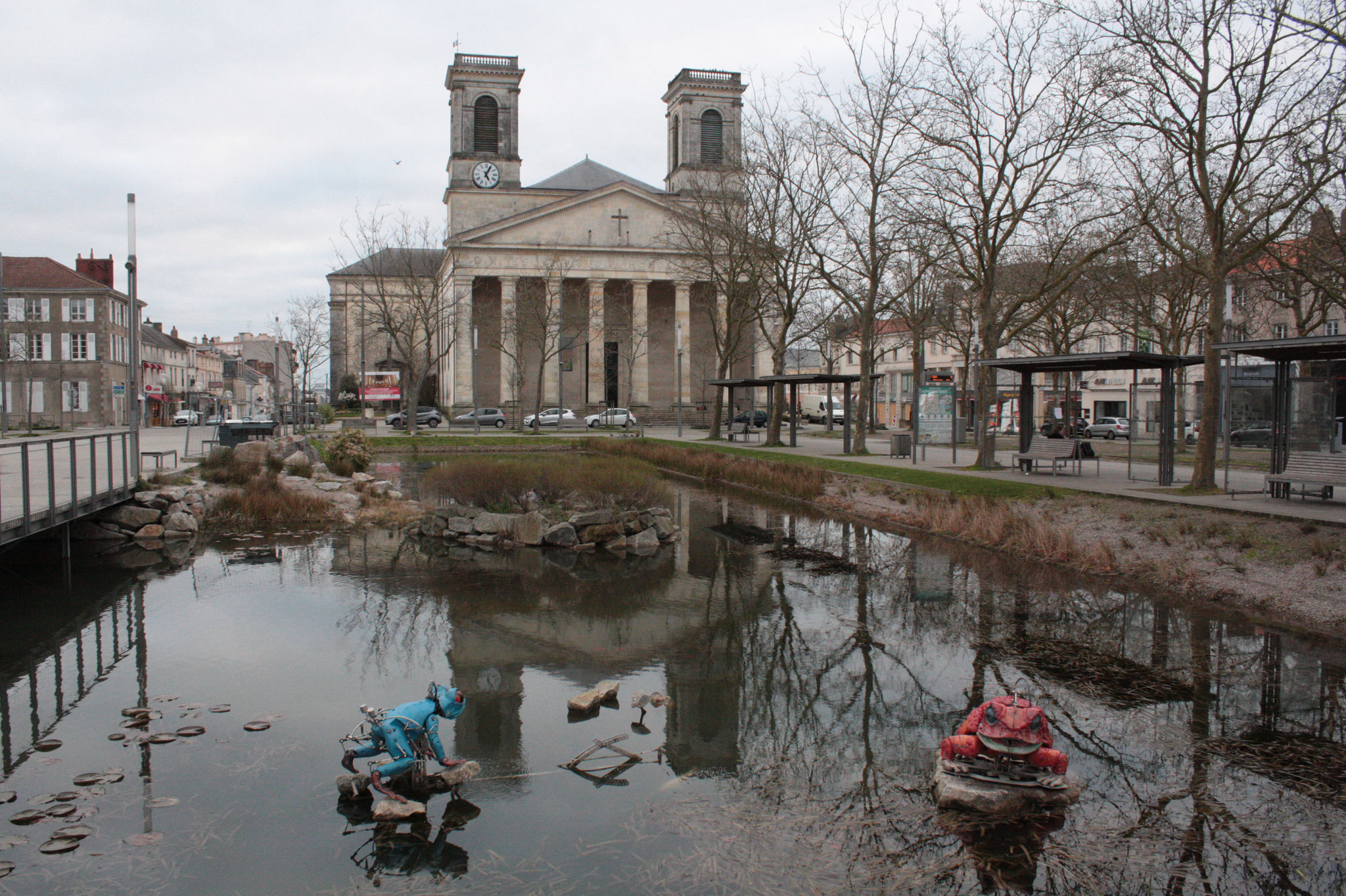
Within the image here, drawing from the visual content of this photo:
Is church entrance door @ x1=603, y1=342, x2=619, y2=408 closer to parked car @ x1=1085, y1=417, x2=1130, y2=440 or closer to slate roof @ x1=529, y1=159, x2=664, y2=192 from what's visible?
slate roof @ x1=529, y1=159, x2=664, y2=192

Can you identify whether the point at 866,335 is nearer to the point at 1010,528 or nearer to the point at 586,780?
the point at 1010,528

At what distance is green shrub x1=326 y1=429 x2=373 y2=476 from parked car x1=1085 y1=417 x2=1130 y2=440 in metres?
37.4

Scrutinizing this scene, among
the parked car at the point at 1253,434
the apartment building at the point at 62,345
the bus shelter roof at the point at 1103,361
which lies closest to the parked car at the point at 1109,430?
the parked car at the point at 1253,434

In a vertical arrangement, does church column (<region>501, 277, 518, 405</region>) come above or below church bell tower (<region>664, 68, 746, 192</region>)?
below

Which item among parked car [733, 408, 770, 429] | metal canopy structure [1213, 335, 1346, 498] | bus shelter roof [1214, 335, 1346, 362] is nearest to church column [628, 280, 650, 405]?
parked car [733, 408, 770, 429]

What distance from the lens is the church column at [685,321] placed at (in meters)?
66.2

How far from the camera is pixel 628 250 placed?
6575 cm

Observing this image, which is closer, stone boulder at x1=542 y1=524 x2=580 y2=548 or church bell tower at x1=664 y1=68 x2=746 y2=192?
stone boulder at x1=542 y1=524 x2=580 y2=548

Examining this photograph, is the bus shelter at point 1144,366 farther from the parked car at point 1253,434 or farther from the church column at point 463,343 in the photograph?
the church column at point 463,343

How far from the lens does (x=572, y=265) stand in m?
64.6

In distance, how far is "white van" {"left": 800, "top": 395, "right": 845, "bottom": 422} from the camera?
69625mm

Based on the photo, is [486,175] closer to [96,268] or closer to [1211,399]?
[96,268]

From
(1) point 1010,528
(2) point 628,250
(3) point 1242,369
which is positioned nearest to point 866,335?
(1) point 1010,528

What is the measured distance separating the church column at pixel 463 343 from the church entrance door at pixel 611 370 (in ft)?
37.9
